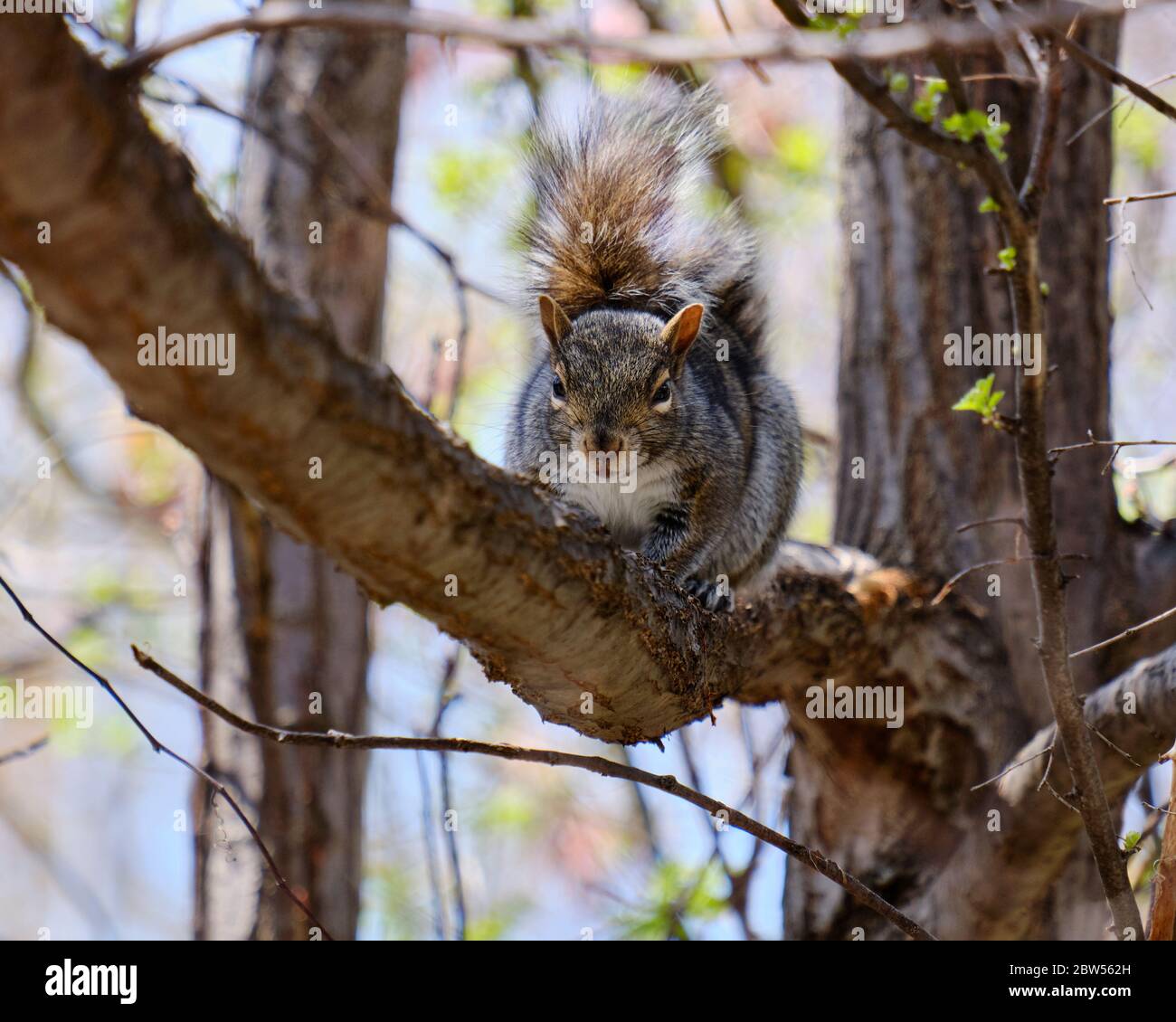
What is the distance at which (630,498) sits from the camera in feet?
9.36

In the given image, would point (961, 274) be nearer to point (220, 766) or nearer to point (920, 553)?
point (920, 553)

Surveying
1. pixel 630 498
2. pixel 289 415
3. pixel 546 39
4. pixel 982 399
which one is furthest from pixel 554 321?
pixel 546 39

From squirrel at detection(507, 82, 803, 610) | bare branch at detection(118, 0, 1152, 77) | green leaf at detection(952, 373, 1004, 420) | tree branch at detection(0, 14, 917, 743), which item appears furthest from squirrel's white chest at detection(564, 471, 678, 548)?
bare branch at detection(118, 0, 1152, 77)

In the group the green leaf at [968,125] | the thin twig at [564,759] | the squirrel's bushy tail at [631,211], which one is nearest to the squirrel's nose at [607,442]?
the squirrel's bushy tail at [631,211]

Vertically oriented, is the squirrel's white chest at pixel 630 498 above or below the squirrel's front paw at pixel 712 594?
above

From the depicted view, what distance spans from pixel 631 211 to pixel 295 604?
4.71 ft

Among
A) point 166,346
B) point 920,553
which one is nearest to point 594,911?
point 920,553

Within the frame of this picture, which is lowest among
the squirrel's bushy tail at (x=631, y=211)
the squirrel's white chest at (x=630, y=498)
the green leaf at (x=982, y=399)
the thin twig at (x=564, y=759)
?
Result: the thin twig at (x=564, y=759)

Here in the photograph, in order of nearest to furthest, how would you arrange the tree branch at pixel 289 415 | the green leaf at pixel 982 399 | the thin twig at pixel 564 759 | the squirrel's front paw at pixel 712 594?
the tree branch at pixel 289 415 → the thin twig at pixel 564 759 → the green leaf at pixel 982 399 → the squirrel's front paw at pixel 712 594

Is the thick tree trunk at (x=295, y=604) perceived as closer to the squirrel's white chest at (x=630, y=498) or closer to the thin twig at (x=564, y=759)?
the squirrel's white chest at (x=630, y=498)

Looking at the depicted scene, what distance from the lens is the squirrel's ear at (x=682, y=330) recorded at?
9.63ft

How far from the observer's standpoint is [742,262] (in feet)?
11.1

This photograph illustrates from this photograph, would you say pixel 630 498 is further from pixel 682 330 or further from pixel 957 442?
pixel 957 442
